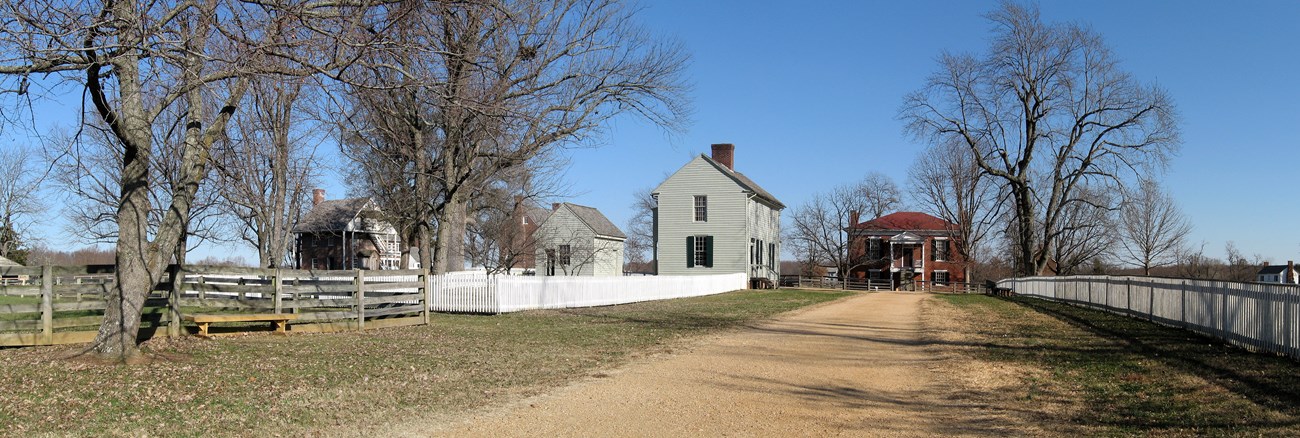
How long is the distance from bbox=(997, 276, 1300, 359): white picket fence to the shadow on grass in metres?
0.21

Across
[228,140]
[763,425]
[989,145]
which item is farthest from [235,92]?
[989,145]

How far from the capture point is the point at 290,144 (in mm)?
26500

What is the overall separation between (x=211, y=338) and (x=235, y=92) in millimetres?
4518

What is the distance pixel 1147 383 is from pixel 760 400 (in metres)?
4.33

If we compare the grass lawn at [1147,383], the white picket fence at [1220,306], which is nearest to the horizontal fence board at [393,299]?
the grass lawn at [1147,383]

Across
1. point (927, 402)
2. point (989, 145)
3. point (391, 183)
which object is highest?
point (989, 145)

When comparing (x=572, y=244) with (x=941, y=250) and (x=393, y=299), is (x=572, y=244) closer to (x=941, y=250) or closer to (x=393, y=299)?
(x=941, y=250)

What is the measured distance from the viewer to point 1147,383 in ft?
31.8

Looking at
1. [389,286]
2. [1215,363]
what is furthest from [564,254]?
[1215,363]

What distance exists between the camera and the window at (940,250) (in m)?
69.8

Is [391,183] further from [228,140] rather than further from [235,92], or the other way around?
[235,92]

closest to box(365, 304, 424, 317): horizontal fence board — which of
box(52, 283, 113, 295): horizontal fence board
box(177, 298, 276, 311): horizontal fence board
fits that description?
box(177, 298, 276, 311): horizontal fence board

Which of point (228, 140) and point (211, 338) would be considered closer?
point (211, 338)

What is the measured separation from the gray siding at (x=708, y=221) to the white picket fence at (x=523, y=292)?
51.0 ft
